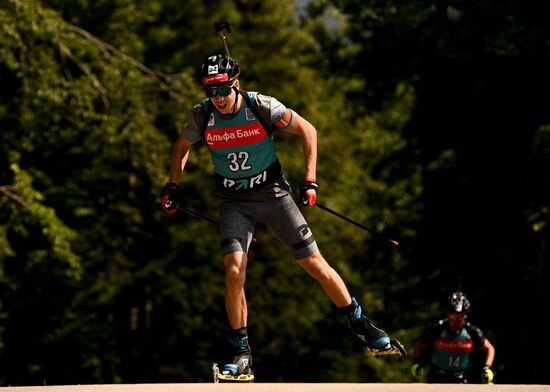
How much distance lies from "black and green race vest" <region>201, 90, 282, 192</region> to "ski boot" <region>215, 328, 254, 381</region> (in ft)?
3.64

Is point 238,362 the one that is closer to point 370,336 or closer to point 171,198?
point 370,336

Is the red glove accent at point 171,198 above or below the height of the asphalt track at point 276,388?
above

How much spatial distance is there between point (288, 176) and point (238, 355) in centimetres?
2012

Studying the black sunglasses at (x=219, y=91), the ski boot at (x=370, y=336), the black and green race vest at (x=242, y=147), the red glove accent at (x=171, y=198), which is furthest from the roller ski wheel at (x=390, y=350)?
the black sunglasses at (x=219, y=91)

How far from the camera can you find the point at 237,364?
8.33 m

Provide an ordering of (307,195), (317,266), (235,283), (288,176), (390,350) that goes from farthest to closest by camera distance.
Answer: (288,176), (390,350), (317,266), (235,283), (307,195)

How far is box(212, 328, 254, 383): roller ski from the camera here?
27.1 feet

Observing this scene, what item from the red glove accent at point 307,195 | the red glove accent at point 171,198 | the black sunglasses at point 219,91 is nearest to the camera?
the black sunglasses at point 219,91

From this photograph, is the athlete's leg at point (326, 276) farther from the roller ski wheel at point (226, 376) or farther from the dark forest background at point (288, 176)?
the dark forest background at point (288, 176)

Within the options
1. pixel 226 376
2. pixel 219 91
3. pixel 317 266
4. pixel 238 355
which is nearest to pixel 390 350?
pixel 317 266

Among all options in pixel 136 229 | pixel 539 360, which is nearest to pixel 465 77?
pixel 539 360

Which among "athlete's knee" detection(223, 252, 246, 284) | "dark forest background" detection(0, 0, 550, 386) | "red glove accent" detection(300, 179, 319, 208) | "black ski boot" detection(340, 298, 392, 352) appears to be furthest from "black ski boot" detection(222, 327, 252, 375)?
"dark forest background" detection(0, 0, 550, 386)

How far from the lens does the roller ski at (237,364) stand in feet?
27.1

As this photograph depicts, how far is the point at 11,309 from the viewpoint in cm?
2578
